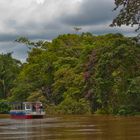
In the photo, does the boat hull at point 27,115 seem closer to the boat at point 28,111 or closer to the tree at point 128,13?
the boat at point 28,111

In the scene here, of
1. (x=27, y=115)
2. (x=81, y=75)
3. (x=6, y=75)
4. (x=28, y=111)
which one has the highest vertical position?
(x=6, y=75)

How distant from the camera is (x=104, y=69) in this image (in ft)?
200

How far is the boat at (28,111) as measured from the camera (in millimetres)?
63300

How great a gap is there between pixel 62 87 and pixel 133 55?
2665 centimetres

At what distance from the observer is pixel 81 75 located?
249ft

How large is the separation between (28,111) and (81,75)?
44.2ft

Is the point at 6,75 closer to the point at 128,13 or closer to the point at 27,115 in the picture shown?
the point at 27,115

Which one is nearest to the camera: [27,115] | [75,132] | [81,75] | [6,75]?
[75,132]

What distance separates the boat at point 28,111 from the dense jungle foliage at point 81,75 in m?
7.05

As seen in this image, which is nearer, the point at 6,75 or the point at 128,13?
the point at 128,13

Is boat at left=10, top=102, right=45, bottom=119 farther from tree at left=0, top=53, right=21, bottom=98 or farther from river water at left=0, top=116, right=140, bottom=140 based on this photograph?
tree at left=0, top=53, right=21, bottom=98

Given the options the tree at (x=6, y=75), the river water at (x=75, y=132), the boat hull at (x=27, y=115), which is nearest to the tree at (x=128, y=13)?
the river water at (x=75, y=132)

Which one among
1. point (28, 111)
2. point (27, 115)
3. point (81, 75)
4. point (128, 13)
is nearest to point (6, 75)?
point (81, 75)

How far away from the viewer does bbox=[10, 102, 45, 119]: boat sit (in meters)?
63.3
